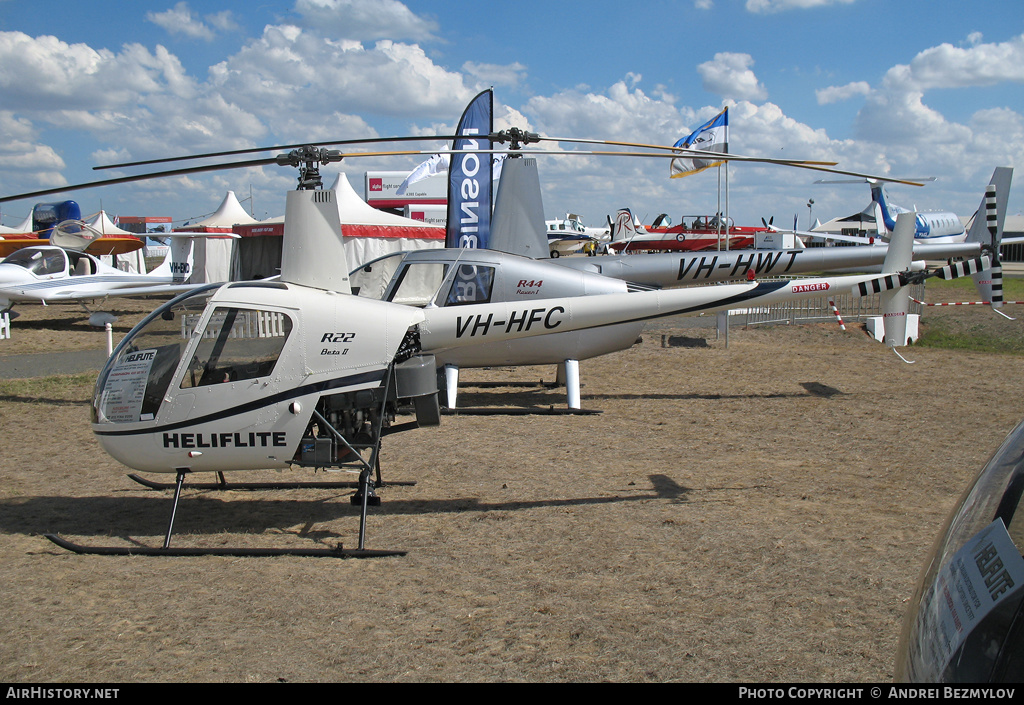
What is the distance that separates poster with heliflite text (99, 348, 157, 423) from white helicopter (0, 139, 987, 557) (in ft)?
0.03

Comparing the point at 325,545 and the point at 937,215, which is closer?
the point at 325,545

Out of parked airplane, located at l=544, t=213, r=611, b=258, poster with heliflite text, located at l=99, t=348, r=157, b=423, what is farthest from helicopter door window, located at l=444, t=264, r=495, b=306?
parked airplane, located at l=544, t=213, r=611, b=258

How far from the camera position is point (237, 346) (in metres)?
5.27

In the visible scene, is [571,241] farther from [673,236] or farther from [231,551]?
[231,551]

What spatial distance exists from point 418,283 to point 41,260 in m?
14.2

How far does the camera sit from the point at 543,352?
9344 mm

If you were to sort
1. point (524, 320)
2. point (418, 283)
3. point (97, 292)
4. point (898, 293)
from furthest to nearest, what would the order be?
point (97, 292) < point (418, 283) < point (898, 293) < point (524, 320)

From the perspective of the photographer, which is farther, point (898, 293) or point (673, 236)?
point (673, 236)

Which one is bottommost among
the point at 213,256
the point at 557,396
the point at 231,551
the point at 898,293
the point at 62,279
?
the point at 231,551

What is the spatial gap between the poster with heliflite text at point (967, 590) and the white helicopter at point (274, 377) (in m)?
3.85

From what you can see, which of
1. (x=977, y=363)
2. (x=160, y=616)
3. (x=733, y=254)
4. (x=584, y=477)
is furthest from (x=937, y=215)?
(x=160, y=616)

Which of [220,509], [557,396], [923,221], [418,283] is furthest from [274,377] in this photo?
[923,221]
